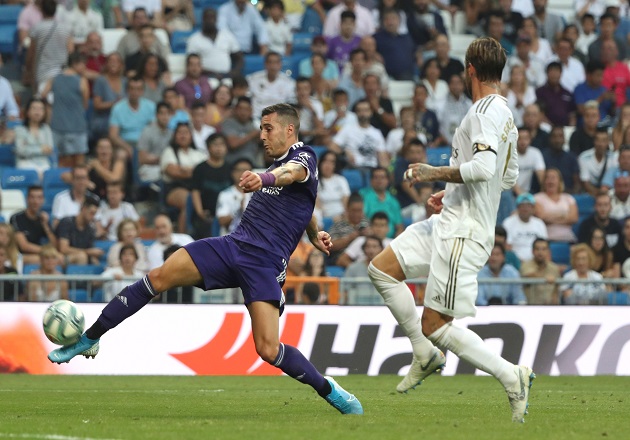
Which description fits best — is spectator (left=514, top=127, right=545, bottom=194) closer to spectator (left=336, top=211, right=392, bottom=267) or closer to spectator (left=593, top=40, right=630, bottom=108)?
spectator (left=336, top=211, right=392, bottom=267)

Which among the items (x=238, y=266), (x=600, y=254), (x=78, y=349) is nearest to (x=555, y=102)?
(x=600, y=254)

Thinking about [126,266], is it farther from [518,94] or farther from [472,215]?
[472,215]

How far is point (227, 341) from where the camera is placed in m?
15.2

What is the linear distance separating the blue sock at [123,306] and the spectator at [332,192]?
969cm

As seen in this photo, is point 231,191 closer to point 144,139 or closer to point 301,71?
point 144,139

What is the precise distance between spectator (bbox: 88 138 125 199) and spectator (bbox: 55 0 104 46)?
2.95m

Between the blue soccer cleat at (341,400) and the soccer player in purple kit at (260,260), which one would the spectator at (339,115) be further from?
the blue soccer cleat at (341,400)

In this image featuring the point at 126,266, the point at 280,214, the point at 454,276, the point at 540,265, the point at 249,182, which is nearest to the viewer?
the point at 249,182

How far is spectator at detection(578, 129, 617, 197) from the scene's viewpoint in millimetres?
20078

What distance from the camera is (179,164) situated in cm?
1883

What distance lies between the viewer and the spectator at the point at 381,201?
61.0 ft

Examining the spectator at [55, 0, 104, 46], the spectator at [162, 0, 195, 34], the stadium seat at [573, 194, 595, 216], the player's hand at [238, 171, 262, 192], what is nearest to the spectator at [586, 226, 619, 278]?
the stadium seat at [573, 194, 595, 216]

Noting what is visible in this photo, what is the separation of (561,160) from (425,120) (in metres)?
2.29

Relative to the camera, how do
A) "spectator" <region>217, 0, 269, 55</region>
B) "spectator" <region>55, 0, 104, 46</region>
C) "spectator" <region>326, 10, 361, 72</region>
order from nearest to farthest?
"spectator" <region>55, 0, 104, 46</region>
"spectator" <region>217, 0, 269, 55</region>
"spectator" <region>326, 10, 361, 72</region>
